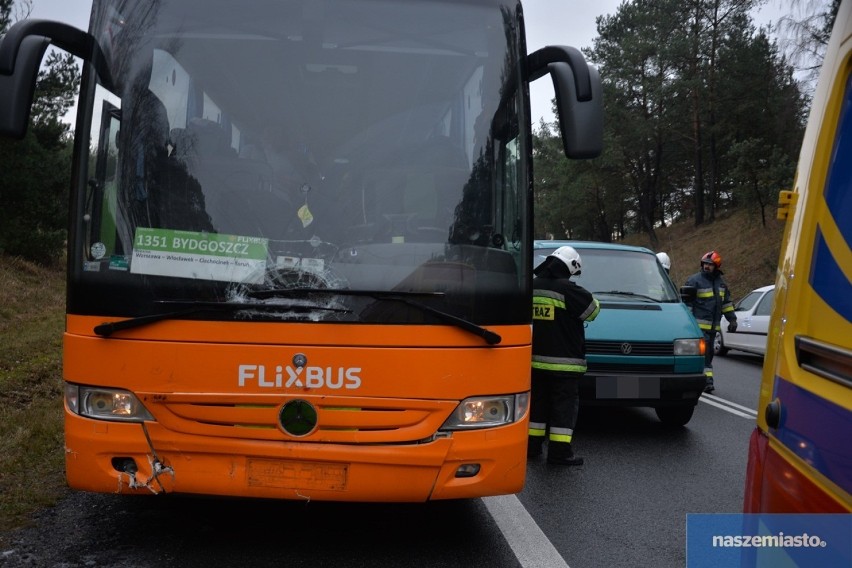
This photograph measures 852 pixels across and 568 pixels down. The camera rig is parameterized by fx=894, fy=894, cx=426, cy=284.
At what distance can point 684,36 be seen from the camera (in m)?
41.4

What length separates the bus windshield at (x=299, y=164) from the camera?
426 centimetres

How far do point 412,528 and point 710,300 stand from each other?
7528mm

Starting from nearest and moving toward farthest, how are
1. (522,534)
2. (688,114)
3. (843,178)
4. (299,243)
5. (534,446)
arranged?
(843,178), (299,243), (522,534), (534,446), (688,114)

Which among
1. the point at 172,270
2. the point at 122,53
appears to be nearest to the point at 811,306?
the point at 172,270

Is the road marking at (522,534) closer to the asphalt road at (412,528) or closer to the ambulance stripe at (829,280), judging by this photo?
the asphalt road at (412,528)

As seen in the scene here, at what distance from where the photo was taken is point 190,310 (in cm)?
418

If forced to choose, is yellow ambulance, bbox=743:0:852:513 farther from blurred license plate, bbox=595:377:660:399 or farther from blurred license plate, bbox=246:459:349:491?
blurred license plate, bbox=595:377:660:399

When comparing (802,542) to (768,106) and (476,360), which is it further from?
(768,106)

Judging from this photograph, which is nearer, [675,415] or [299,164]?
[299,164]

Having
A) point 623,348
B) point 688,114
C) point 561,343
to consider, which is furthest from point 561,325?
point 688,114

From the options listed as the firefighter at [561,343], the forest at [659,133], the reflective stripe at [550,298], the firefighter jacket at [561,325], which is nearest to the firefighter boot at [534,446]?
the firefighter at [561,343]

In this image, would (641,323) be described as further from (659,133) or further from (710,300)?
(659,133)

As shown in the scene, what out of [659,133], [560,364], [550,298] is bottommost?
[560,364]

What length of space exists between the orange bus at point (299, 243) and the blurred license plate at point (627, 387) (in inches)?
147
